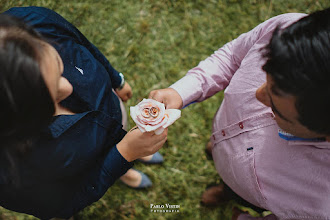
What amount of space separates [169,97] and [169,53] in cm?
155

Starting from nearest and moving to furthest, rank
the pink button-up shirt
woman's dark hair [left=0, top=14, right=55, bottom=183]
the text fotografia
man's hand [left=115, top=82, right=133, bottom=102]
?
1. woman's dark hair [left=0, top=14, right=55, bottom=183]
2. the pink button-up shirt
3. man's hand [left=115, top=82, right=133, bottom=102]
4. the text fotografia

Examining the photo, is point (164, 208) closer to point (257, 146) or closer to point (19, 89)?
point (257, 146)

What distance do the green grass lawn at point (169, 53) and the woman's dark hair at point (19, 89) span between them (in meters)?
1.61

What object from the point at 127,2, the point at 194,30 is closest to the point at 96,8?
the point at 127,2

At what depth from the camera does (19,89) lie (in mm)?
781

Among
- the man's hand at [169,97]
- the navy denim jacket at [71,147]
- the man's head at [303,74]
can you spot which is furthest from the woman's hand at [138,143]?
the man's head at [303,74]

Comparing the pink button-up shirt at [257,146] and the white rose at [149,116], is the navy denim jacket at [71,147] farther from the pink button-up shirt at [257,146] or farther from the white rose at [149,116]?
the pink button-up shirt at [257,146]

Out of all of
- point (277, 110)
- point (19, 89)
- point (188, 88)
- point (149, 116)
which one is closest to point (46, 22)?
point (19, 89)

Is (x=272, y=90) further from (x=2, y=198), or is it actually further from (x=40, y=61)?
(x=2, y=198)

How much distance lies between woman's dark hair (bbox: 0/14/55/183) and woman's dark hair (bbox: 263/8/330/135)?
0.87 metres

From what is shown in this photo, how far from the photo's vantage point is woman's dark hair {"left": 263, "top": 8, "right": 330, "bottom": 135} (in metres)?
0.78

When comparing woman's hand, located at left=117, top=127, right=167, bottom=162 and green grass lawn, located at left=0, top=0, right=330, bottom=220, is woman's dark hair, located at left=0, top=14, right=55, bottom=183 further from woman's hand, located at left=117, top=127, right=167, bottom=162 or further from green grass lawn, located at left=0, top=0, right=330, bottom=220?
green grass lawn, located at left=0, top=0, right=330, bottom=220

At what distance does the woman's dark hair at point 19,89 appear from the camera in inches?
30.2

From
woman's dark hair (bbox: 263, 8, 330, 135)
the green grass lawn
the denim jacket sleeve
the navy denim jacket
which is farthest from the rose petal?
the green grass lawn
